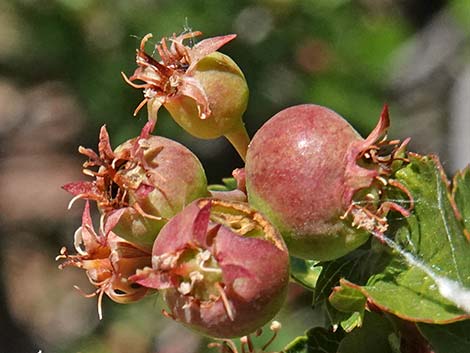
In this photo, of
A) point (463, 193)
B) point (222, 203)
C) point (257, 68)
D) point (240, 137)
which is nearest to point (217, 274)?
point (222, 203)

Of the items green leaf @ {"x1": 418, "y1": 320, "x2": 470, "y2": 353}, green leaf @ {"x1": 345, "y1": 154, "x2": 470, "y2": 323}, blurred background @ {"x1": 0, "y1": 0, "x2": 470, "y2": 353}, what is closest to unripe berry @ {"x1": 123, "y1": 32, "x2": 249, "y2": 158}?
green leaf @ {"x1": 345, "y1": 154, "x2": 470, "y2": 323}

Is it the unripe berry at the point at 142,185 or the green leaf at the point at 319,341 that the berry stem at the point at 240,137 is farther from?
the green leaf at the point at 319,341

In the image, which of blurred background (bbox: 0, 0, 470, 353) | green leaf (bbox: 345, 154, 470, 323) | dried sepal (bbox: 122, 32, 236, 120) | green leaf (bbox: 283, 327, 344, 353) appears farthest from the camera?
blurred background (bbox: 0, 0, 470, 353)

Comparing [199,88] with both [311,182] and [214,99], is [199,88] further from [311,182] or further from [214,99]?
[311,182]

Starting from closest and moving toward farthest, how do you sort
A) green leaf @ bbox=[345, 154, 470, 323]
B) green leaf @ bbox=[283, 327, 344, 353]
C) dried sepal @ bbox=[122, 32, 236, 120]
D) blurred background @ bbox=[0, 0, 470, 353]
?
green leaf @ bbox=[345, 154, 470, 323], dried sepal @ bbox=[122, 32, 236, 120], green leaf @ bbox=[283, 327, 344, 353], blurred background @ bbox=[0, 0, 470, 353]

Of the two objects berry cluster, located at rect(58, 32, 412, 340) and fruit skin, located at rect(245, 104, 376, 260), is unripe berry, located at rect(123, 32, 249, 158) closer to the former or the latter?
berry cluster, located at rect(58, 32, 412, 340)
